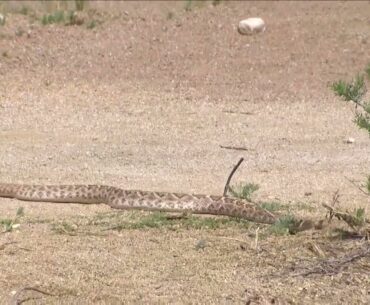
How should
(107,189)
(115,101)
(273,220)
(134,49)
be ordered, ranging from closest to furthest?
(273,220), (107,189), (115,101), (134,49)

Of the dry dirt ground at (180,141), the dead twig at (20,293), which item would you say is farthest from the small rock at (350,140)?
the dead twig at (20,293)

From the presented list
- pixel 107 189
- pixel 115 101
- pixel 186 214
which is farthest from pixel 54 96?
pixel 186 214

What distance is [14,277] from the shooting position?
6.80 meters

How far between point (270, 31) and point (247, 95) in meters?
3.01

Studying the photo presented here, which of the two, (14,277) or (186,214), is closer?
(14,277)

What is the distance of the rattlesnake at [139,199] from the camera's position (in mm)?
8523

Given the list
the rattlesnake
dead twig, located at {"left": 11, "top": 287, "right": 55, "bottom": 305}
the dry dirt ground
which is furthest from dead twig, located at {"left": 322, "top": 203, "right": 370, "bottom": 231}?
dead twig, located at {"left": 11, "top": 287, "right": 55, "bottom": 305}

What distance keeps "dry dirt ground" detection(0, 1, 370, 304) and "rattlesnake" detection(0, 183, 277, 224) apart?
0.13 meters

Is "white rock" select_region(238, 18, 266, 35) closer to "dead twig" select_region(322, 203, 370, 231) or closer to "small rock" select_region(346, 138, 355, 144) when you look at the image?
"small rock" select_region(346, 138, 355, 144)

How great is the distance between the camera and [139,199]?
29.8 feet

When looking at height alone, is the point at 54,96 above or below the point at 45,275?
below

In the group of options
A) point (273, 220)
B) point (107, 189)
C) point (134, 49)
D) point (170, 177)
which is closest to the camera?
point (273, 220)

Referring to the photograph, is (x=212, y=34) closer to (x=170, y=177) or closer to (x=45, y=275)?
(x=170, y=177)

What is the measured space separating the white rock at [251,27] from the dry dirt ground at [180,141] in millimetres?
184
